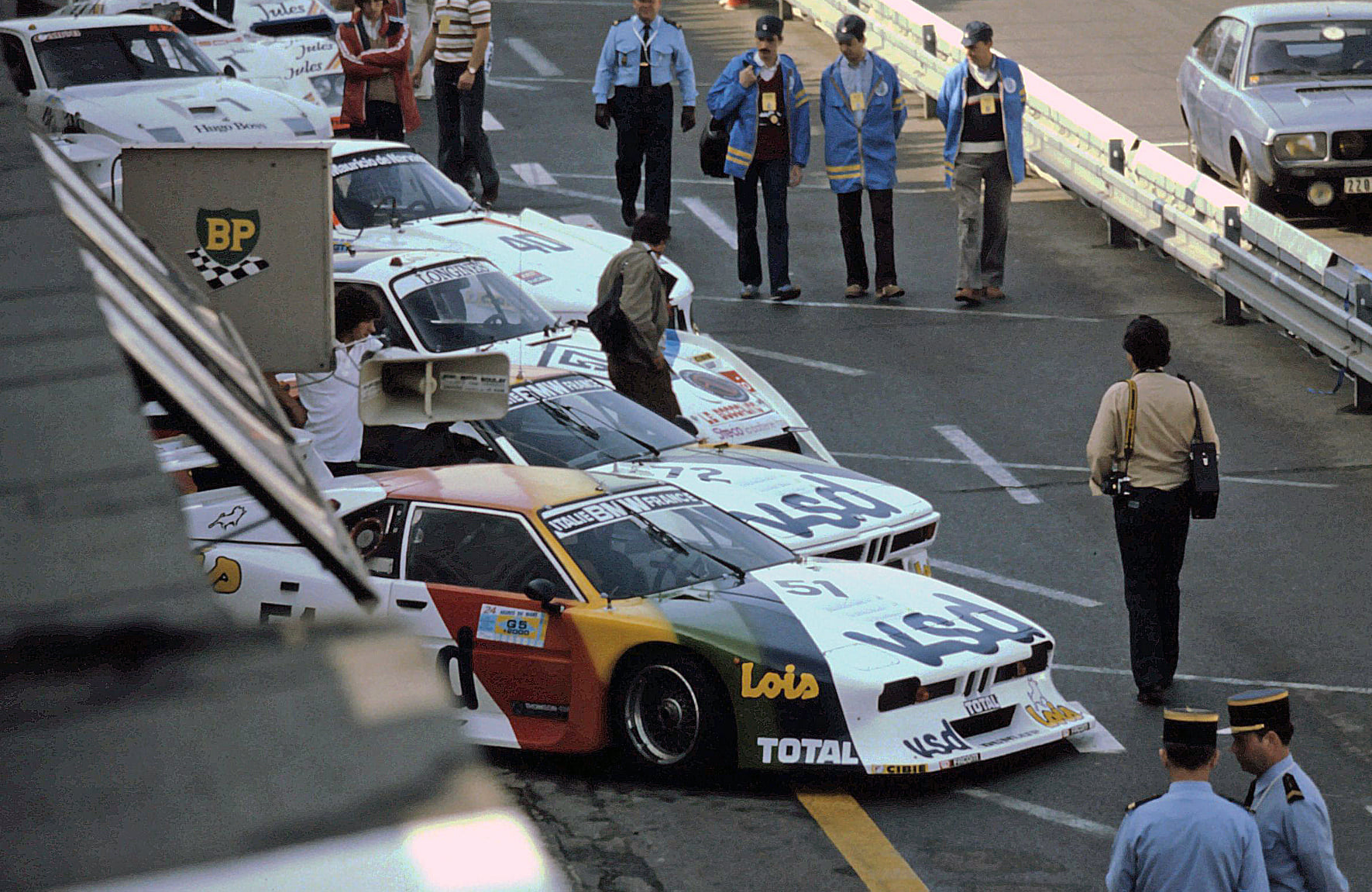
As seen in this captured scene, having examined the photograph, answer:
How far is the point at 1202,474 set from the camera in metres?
8.53

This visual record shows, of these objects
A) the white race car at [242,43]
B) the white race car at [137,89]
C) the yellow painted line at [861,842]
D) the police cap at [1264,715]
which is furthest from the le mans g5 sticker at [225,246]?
the white race car at [242,43]

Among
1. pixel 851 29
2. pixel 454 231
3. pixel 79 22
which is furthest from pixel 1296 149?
pixel 79 22

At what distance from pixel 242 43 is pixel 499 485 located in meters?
13.0

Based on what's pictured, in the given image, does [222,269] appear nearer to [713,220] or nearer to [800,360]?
[800,360]

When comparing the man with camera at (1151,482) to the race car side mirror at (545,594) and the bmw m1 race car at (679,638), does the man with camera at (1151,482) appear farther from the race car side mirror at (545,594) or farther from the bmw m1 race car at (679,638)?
the race car side mirror at (545,594)

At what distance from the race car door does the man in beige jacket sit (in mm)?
2730

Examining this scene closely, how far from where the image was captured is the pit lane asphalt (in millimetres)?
7281

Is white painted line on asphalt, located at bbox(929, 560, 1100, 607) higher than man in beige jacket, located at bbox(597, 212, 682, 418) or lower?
lower

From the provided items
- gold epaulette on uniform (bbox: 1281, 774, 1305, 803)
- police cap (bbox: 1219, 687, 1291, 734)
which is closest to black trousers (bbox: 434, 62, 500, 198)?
police cap (bbox: 1219, 687, 1291, 734)

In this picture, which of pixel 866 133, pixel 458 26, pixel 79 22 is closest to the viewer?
pixel 866 133

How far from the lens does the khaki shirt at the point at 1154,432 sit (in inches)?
340

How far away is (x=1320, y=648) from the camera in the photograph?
931cm

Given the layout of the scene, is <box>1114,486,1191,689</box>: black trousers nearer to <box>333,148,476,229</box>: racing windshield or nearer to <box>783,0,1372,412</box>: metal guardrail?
<box>783,0,1372,412</box>: metal guardrail

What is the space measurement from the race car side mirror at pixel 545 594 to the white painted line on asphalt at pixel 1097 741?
2.40 meters
